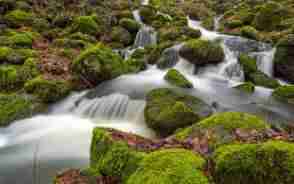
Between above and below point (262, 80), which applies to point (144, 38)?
above

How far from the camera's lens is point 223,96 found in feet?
33.7

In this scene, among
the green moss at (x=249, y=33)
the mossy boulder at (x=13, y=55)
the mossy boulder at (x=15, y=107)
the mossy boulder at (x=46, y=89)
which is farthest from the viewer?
the green moss at (x=249, y=33)

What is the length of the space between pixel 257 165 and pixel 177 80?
783 cm

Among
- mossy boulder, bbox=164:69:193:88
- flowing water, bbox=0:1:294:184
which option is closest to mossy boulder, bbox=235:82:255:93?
flowing water, bbox=0:1:294:184

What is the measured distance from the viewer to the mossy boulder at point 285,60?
41.6 ft

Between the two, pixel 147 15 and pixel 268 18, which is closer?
pixel 268 18

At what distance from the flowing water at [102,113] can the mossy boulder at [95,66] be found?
1.17 ft

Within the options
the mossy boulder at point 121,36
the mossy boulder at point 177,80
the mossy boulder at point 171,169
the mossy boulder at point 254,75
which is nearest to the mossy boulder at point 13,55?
the mossy boulder at point 121,36

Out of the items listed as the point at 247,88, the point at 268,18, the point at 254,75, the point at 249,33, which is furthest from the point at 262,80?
the point at 268,18

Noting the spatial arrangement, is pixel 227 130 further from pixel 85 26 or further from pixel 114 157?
pixel 85 26

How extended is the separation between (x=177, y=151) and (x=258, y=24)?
740 inches

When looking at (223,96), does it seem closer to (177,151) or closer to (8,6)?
(177,151)

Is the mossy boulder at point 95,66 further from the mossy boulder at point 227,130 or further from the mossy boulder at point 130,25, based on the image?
the mossy boulder at point 130,25

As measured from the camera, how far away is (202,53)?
12.4m
